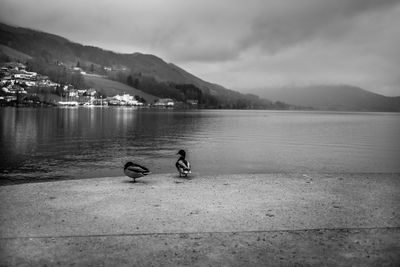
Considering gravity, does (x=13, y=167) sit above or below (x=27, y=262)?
below

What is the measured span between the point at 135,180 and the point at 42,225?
7164 millimetres

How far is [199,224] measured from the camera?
9484 millimetres

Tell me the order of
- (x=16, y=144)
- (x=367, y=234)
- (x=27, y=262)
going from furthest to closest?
(x=16, y=144)
(x=367, y=234)
(x=27, y=262)

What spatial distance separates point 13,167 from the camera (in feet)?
87.2

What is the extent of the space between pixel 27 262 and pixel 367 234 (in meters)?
7.65

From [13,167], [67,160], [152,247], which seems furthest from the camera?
[67,160]

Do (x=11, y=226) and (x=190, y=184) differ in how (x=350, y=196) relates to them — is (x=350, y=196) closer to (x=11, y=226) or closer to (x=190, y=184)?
(x=190, y=184)

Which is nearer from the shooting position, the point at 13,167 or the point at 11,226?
the point at 11,226

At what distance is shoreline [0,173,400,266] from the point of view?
7.39m

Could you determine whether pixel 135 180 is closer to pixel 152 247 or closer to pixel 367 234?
pixel 152 247

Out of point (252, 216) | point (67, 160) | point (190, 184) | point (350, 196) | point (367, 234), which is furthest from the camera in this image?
point (67, 160)

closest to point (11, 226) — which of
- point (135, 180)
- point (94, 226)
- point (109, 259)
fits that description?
point (94, 226)

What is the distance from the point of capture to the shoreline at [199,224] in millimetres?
7395

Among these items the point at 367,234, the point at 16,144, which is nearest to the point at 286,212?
the point at 367,234
